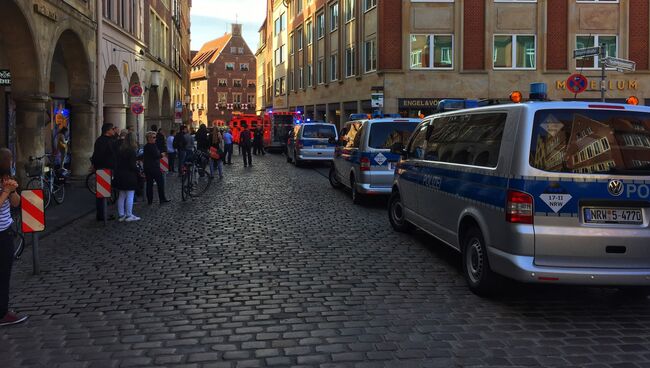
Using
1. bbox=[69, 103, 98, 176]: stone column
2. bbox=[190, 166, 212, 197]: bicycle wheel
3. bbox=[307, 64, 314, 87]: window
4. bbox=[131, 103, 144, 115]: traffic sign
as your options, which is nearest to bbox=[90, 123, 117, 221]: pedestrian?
bbox=[190, 166, 212, 197]: bicycle wheel

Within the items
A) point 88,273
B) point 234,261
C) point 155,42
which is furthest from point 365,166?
point 155,42

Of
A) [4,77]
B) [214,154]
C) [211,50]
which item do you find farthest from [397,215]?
[211,50]

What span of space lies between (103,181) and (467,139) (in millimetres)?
6531

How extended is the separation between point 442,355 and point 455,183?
8.91 feet

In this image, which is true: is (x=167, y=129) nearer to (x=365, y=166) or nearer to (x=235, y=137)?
(x=235, y=137)

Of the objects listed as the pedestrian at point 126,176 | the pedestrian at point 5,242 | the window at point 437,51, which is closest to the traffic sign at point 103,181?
the pedestrian at point 126,176

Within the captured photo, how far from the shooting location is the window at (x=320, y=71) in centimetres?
4300

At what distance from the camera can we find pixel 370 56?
32.5 m

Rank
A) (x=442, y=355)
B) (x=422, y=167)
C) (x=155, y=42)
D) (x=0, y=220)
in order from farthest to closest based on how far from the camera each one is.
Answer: (x=155, y=42) → (x=422, y=167) → (x=0, y=220) → (x=442, y=355)

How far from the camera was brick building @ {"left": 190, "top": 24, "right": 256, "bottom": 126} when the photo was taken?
10556 centimetres

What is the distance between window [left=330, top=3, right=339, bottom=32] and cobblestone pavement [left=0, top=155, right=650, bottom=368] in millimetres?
32140

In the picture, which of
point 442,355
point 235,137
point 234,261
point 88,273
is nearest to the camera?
point 442,355

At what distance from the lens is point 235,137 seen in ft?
171

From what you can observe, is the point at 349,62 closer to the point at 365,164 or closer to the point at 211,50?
the point at 365,164
